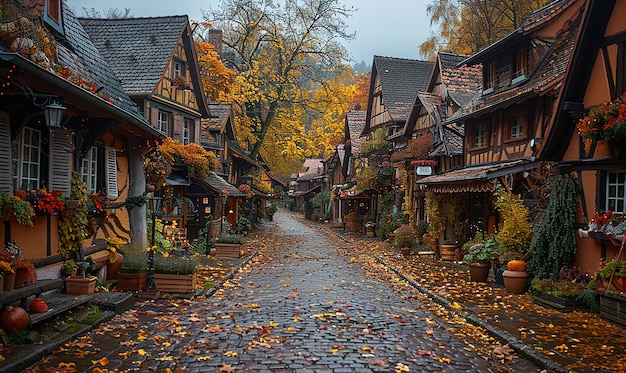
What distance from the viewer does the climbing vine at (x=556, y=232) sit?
1212cm

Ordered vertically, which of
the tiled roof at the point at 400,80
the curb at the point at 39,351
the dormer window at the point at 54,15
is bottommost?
the curb at the point at 39,351

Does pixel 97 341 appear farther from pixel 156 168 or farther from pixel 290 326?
pixel 156 168

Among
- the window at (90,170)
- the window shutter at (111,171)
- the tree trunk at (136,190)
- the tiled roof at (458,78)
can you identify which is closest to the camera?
the window at (90,170)

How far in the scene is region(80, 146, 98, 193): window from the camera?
11609mm

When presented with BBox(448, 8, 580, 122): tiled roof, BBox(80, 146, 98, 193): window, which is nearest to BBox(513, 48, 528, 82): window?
BBox(448, 8, 580, 122): tiled roof

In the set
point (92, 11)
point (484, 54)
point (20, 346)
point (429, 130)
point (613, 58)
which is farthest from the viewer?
point (92, 11)

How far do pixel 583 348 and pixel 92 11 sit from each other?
40940 millimetres

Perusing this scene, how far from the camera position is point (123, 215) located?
45.4 feet

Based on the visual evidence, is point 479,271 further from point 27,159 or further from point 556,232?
point 27,159

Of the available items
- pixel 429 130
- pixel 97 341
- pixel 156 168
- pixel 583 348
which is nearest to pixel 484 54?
pixel 429 130

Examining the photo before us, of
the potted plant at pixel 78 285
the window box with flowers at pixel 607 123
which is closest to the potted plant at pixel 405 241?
the window box with flowers at pixel 607 123

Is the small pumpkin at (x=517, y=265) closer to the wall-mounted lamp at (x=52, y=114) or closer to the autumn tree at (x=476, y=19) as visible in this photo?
the wall-mounted lamp at (x=52, y=114)

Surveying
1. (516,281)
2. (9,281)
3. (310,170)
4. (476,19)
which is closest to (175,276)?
(9,281)

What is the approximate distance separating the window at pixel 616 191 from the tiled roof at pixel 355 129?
31.5 metres
